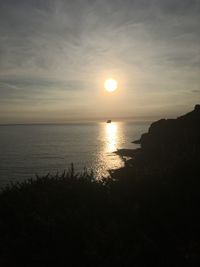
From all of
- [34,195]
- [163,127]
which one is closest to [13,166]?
[163,127]

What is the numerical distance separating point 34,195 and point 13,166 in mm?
63405

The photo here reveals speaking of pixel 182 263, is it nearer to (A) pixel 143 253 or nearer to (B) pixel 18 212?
(A) pixel 143 253

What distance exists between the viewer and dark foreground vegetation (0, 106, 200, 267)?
628 centimetres

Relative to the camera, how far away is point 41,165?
72875mm

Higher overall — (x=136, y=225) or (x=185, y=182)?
(x=185, y=182)

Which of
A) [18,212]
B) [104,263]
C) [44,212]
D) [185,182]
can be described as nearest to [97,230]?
[104,263]

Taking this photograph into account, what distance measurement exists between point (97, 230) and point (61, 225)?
3.18 feet

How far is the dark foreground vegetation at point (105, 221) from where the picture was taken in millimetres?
6277

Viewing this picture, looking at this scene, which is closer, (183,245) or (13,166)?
(183,245)

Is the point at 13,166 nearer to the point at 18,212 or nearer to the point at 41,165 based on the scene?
the point at 41,165

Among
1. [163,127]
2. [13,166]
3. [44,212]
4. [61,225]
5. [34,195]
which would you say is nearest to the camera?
[61,225]

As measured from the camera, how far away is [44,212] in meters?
7.77

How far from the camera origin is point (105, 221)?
7363mm

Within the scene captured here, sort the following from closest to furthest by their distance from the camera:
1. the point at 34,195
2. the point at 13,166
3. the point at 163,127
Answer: the point at 34,195 < the point at 13,166 < the point at 163,127
